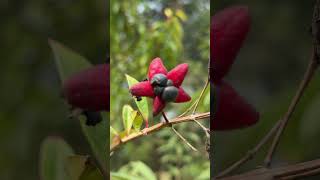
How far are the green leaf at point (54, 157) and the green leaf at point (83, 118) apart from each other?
5 centimetres

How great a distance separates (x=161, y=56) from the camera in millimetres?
1714

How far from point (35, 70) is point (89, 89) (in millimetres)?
116

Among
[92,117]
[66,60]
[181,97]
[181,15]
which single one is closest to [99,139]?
[92,117]

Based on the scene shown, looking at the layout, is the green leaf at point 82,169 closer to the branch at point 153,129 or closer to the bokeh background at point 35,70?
the bokeh background at point 35,70

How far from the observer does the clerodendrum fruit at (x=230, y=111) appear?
3.70ft

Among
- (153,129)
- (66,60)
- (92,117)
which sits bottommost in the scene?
(153,129)

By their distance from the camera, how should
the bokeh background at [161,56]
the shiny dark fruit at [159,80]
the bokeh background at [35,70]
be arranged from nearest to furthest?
the bokeh background at [35,70]
the shiny dark fruit at [159,80]
the bokeh background at [161,56]

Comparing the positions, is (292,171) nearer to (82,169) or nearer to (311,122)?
(311,122)

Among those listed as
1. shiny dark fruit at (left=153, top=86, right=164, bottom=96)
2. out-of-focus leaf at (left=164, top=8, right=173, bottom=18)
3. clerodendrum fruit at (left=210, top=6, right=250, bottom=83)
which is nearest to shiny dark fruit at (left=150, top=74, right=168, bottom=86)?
shiny dark fruit at (left=153, top=86, right=164, bottom=96)

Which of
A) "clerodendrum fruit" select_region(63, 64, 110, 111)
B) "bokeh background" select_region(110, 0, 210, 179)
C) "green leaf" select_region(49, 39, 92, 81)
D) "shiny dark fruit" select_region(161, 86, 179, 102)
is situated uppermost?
"green leaf" select_region(49, 39, 92, 81)

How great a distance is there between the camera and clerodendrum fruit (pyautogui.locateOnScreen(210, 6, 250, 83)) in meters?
1.12

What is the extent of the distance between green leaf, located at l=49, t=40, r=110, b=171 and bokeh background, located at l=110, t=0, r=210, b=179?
1.59 ft

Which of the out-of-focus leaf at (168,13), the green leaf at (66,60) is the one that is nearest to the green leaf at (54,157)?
the green leaf at (66,60)

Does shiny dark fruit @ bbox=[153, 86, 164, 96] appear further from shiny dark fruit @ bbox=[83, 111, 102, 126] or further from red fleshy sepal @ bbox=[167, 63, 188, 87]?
shiny dark fruit @ bbox=[83, 111, 102, 126]
